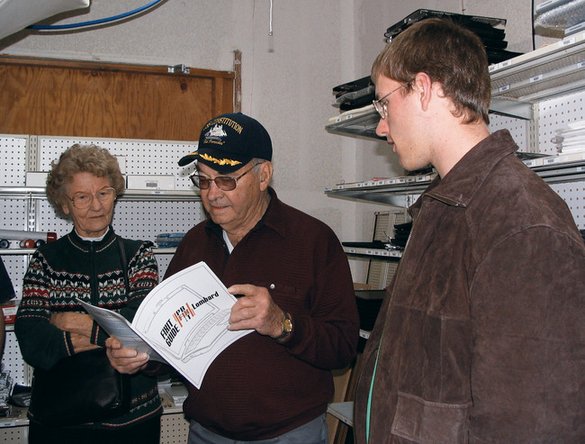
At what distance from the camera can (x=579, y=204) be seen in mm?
2436

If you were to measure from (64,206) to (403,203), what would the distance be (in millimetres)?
2044

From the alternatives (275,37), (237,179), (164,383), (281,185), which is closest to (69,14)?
(275,37)

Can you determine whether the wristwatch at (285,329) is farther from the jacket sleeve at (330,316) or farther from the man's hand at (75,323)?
the man's hand at (75,323)

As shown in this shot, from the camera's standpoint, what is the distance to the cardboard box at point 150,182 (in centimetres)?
353

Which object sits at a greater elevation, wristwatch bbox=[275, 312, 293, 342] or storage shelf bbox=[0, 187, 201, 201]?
storage shelf bbox=[0, 187, 201, 201]

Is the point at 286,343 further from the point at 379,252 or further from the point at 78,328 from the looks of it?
the point at 379,252

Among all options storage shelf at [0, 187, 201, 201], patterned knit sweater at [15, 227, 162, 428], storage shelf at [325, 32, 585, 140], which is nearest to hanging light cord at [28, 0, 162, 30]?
storage shelf at [0, 187, 201, 201]

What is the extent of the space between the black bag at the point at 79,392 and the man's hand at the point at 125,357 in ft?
0.97

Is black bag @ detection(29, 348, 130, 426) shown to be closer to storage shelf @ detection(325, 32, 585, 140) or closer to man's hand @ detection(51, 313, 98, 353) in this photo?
man's hand @ detection(51, 313, 98, 353)

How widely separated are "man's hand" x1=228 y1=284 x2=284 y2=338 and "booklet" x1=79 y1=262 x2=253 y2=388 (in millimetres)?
44

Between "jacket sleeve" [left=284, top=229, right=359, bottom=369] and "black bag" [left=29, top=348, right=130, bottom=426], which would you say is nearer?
"jacket sleeve" [left=284, top=229, right=359, bottom=369]

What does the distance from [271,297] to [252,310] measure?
0.14 m

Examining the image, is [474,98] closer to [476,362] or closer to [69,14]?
[476,362]

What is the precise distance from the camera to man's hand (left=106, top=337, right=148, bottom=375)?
5.65ft
